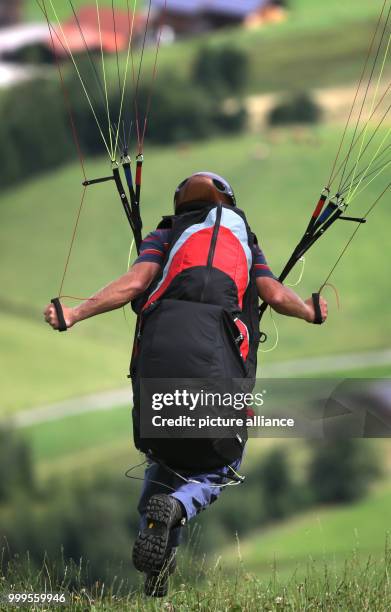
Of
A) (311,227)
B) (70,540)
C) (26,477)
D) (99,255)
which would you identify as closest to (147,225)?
(99,255)

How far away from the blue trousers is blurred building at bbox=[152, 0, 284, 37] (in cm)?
11155

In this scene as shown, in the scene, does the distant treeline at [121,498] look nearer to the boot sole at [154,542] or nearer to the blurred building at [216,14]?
the blurred building at [216,14]

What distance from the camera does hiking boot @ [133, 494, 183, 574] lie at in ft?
20.4

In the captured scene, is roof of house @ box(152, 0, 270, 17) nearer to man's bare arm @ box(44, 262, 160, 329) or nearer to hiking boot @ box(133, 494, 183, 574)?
man's bare arm @ box(44, 262, 160, 329)

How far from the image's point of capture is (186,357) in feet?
20.3

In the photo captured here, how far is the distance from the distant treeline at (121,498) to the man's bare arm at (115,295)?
58.7 metres

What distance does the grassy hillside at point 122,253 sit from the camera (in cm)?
9019

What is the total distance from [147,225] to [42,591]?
8995cm

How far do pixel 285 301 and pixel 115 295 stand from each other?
2.78ft

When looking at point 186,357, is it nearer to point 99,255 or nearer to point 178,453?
point 178,453

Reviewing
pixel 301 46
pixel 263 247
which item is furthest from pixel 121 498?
pixel 301 46

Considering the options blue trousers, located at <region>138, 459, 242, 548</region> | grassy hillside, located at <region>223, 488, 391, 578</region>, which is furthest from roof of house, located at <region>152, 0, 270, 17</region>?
blue trousers, located at <region>138, 459, 242, 548</region>

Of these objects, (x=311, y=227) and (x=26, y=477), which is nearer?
(x=311, y=227)

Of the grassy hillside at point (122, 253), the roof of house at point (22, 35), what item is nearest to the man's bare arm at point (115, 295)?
the grassy hillside at point (122, 253)
